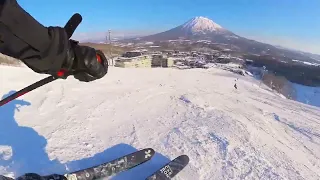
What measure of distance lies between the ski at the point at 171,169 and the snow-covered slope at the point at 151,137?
107 mm

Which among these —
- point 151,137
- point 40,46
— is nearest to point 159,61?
point 151,137

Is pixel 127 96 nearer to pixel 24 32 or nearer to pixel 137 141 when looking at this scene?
pixel 137 141

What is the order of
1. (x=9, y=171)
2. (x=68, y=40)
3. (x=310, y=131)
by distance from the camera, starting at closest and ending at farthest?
(x=68, y=40)
(x=9, y=171)
(x=310, y=131)

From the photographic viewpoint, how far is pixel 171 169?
406 cm

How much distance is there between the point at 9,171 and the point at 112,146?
1.68 m

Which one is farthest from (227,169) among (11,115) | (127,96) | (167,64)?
(167,64)

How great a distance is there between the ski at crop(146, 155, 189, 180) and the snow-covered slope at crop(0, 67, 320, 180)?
11 cm

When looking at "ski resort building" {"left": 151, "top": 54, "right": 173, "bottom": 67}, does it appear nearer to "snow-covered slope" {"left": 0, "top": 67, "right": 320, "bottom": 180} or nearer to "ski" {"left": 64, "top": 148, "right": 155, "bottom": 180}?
"snow-covered slope" {"left": 0, "top": 67, "right": 320, "bottom": 180}

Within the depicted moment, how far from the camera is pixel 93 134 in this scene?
568 cm

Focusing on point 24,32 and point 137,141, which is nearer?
point 24,32

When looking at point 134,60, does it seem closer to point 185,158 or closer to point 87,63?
point 185,158

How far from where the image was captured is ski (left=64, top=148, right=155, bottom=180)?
12.2 feet

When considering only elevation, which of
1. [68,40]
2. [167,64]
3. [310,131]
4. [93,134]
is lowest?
[167,64]

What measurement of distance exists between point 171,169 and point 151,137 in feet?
4.94
